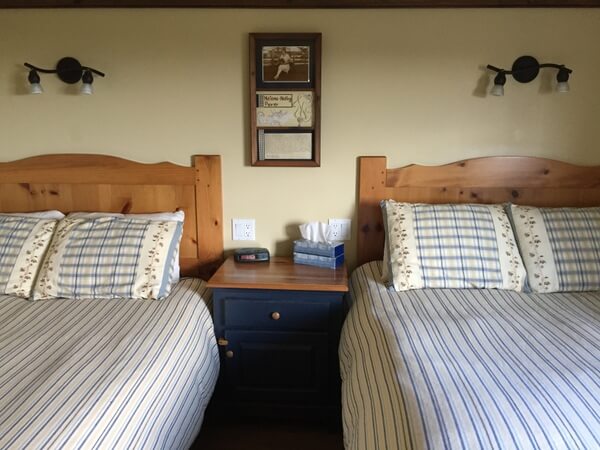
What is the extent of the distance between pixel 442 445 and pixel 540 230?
129 cm

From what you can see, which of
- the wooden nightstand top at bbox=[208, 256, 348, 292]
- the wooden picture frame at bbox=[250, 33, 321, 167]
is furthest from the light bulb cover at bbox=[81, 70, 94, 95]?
the wooden nightstand top at bbox=[208, 256, 348, 292]

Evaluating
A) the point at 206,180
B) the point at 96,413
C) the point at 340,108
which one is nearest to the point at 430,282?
the point at 340,108

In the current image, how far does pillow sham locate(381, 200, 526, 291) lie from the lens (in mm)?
1873

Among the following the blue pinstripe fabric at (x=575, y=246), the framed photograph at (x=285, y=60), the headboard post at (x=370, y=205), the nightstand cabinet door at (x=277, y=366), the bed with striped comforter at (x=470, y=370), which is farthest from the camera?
the headboard post at (x=370, y=205)

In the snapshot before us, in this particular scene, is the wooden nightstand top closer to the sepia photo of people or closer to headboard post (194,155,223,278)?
headboard post (194,155,223,278)

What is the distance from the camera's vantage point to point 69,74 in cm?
216

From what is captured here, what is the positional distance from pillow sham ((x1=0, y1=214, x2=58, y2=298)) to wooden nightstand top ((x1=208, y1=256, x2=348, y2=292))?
75 cm

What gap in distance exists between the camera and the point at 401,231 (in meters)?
1.96

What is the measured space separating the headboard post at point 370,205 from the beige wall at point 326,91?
0.05m

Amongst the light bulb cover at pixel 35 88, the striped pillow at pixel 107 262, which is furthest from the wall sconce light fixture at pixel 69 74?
the striped pillow at pixel 107 262

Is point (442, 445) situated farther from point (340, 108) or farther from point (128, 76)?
point (128, 76)

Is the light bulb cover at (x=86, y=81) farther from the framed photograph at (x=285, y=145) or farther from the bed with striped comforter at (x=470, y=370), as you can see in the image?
the bed with striped comforter at (x=470, y=370)

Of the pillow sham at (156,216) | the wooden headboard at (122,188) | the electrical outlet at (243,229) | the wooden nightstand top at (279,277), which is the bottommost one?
the wooden nightstand top at (279,277)

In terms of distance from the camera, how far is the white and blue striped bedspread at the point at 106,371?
1.11 meters
